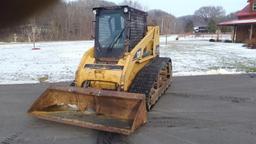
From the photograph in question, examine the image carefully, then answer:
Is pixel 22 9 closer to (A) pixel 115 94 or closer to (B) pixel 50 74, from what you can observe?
(A) pixel 115 94

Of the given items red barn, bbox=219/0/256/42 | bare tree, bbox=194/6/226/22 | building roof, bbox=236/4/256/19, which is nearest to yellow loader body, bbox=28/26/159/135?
red barn, bbox=219/0/256/42

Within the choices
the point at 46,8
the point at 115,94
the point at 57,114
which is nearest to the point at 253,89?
the point at 115,94

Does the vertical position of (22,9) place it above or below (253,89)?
above

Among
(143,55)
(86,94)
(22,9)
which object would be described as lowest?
(86,94)

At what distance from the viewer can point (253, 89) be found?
9.81m

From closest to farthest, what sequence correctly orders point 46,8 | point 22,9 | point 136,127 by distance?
point 22,9
point 46,8
point 136,127

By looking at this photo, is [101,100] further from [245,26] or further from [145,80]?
[245,26]

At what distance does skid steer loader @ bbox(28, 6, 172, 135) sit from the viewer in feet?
18.7

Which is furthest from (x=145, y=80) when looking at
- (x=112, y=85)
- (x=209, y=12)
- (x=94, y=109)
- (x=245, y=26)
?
(x=209, y=12)

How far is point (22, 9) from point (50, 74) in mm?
12398

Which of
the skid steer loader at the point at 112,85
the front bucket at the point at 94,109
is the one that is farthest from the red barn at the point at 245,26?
the front bucket at the point at 94,109

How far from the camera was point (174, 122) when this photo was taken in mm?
6105

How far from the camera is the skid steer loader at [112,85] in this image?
5.71 metres

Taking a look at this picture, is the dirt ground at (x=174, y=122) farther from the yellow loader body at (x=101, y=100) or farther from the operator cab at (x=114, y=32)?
the operator cab at (x=114, y=32)
